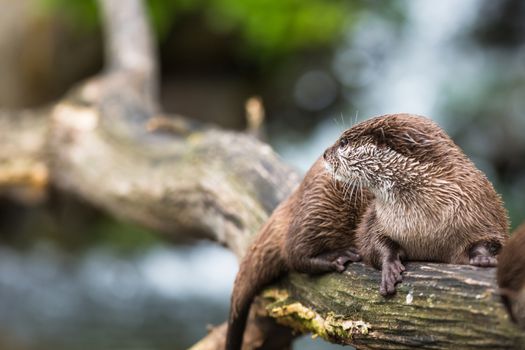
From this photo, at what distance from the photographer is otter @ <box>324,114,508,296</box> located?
1.99 metres

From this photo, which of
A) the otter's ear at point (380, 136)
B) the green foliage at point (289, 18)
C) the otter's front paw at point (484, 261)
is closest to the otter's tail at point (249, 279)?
the otter's ear at point (380, 136)

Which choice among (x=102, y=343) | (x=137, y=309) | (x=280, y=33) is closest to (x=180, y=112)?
(x=280, y=33)

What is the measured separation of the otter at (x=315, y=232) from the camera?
2357 millimetres

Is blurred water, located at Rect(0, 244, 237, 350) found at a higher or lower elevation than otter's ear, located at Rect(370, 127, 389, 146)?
higher

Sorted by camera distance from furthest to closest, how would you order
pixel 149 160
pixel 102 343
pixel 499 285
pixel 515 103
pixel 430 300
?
pixel 515 103 → pixel 102 343 → pixel 149 160 → pixel 430 300 → pixel 499 285

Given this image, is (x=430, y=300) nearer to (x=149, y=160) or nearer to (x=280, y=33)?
(x=149, y=160)

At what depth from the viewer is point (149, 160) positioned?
3.98 m

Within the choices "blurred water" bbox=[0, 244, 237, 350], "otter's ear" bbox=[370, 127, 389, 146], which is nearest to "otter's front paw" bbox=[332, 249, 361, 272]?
"otter's ear" bbox=[370, 127, 389, 146]

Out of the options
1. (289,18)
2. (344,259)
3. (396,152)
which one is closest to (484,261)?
(396,152)

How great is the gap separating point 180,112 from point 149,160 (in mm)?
5041

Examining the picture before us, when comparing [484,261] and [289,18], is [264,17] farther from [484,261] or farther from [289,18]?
[484,261]

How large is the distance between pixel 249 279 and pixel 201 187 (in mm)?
982

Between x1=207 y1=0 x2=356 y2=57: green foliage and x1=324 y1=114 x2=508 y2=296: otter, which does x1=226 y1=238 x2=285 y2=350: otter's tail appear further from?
x1=207 y1=0 x2=356 y2=57: green foliage

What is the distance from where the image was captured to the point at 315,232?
2.37m
